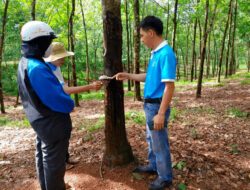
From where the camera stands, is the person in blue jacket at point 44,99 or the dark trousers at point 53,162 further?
the dark trousers at point 53,162

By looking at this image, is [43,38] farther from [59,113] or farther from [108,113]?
[108,113]

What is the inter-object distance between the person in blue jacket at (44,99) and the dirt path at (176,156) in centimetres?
99

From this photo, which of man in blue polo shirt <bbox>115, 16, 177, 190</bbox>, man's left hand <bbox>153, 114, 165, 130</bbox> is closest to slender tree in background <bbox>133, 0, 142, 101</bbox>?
man in blue polo shirt <bbox>115, 16, 177, 190</bbox>

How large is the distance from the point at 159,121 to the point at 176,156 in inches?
67.8

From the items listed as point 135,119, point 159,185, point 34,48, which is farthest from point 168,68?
point 135,119

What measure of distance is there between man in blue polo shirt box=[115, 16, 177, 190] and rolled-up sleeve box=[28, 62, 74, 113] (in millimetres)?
1087

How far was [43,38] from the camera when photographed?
2.23m

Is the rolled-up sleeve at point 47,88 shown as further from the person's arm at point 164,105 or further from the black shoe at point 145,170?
the black shoe at point 145,170

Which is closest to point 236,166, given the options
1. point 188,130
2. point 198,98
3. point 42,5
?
point 188,130

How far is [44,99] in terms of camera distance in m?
2.12

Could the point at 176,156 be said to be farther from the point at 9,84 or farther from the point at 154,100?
the point at 9,84

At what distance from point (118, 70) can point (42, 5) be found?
42.7 ft

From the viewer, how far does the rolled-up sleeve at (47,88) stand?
2043 millimetres

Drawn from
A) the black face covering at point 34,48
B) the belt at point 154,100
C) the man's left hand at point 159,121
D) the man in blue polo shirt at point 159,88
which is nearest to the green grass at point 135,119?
the man in blue polo shirt at point 159,88
